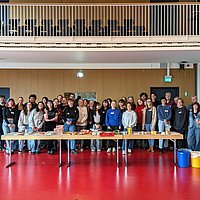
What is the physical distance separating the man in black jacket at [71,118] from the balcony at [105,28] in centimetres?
172

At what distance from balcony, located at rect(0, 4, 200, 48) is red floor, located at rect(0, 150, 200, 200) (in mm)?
3136

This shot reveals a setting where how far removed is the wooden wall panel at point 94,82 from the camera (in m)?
12.7

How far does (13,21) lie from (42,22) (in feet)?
2.82

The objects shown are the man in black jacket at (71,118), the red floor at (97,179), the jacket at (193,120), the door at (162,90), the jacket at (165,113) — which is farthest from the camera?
the door at (162,90)

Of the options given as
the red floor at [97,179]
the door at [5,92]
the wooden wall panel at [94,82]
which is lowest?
the red floor at [97,179]

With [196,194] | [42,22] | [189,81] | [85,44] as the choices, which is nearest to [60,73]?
[42,22]

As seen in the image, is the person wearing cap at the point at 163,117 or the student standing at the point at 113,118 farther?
the person wearing cap at the point at 163,117

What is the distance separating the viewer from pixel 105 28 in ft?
32.4

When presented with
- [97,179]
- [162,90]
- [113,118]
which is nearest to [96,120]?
[113,118]

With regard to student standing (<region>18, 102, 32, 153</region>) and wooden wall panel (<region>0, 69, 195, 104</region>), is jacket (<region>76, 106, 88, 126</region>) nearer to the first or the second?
student standing (<region>18, 102, 32, 153</region>)

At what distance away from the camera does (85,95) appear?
12.8m

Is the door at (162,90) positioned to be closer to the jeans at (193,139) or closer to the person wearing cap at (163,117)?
the person wearing cap at (163,117)

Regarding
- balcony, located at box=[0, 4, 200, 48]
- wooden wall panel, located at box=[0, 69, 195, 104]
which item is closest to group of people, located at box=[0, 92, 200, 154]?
balcony, located at box=[0, 4, 200, 48]

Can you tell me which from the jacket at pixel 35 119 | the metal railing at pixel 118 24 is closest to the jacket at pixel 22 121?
the jacket at pixel 35 119
